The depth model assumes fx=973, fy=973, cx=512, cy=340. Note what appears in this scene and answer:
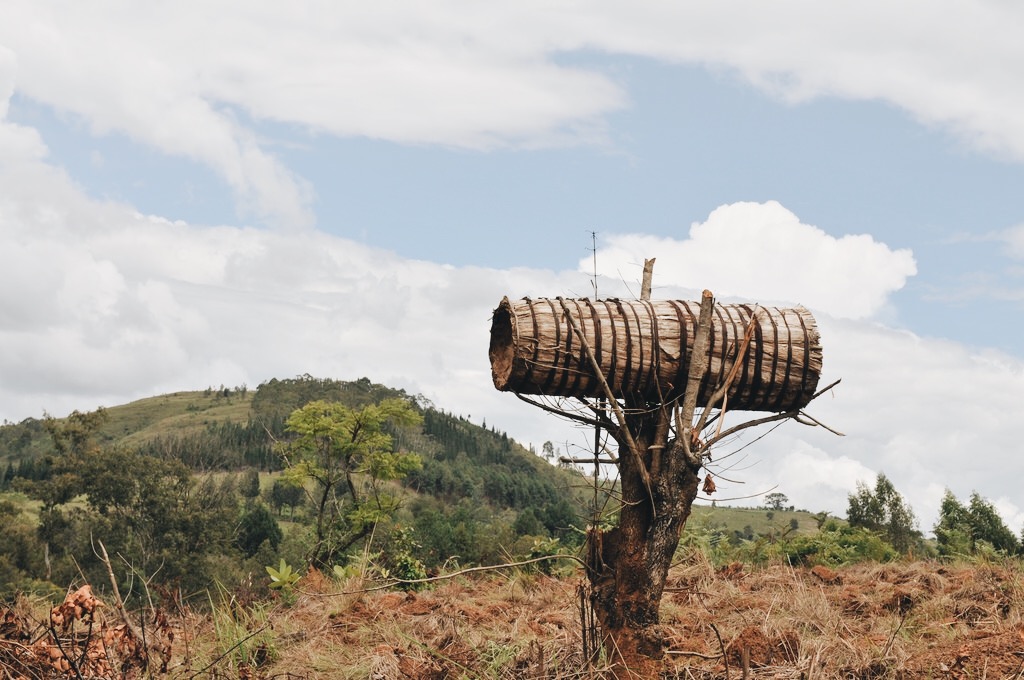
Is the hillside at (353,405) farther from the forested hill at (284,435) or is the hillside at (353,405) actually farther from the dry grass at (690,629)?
the dry grass at (690,629)

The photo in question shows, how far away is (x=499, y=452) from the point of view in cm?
11344

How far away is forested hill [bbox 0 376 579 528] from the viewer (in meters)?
80.6

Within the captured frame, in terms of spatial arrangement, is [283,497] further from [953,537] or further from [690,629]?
[690,629]

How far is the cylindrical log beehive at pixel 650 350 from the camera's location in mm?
5465

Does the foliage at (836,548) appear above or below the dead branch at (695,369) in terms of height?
below

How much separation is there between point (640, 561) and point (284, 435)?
8915 cm

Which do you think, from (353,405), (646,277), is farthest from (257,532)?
(646,277)

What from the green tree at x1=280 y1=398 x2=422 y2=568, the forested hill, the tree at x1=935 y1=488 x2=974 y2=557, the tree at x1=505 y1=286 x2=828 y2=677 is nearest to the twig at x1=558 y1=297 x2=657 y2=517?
the tree at x1=505 y1=286 x2=828 y2=677

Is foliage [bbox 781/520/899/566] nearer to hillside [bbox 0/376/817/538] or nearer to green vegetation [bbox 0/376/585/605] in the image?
green vegetation [bbox 0/376/585/605]

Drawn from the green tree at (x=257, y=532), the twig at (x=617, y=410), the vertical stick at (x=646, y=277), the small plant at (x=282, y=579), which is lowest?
the green tree at (x=257, y=532)

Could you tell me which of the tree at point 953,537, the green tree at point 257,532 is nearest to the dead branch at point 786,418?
the tree at point 953,537

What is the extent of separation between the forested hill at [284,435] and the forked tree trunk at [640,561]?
56.7m

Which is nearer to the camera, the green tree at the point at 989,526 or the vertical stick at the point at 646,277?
the vertical stick at the point at 646,277

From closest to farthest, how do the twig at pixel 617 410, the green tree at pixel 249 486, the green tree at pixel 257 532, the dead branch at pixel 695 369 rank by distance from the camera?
the twig at pixel 617 410 < the dead branch at pixel 695 369 < the green tree at pixel 257 532 < the green tree at pixel 249 486
